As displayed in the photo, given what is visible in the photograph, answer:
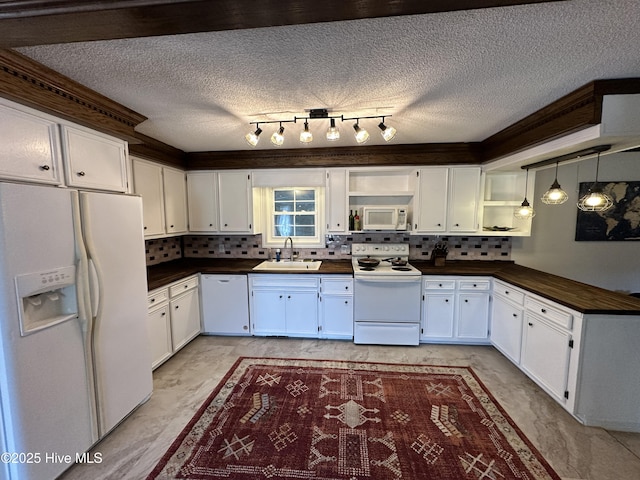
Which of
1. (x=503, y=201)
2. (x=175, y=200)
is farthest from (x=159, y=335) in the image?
(x=503, y=201)

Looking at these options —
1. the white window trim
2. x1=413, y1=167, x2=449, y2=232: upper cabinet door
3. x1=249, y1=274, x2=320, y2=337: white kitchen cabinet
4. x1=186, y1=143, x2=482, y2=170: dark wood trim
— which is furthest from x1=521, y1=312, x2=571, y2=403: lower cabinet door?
the white window trim

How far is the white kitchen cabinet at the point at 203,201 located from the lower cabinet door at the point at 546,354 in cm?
366

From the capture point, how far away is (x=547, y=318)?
2.18 meters

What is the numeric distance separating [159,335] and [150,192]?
1503mm

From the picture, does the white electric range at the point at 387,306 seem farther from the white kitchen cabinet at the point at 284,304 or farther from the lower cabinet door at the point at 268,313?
the lower cabinet door at the point at 268,313

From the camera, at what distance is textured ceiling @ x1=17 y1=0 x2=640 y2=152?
3.84 ft

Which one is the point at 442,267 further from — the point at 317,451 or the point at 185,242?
the point at 185,242

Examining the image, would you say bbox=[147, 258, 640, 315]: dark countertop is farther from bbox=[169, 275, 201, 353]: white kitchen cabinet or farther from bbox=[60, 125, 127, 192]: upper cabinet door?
bbox=[60, 125, 127, 192]: upper cabinet door

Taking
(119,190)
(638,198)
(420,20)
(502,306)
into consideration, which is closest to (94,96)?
(119,190)

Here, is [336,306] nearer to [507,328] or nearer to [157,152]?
[507,328]

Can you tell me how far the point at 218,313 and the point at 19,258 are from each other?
2173mm

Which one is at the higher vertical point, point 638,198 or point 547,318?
point 638,198

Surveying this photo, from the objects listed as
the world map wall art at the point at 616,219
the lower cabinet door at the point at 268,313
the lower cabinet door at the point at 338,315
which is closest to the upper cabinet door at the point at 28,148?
the lower cabinet door at the point at 268,313

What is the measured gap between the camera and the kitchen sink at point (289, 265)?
334 centimetres
